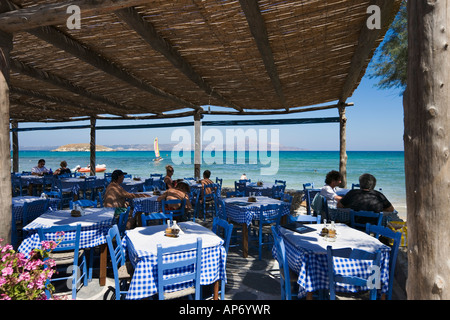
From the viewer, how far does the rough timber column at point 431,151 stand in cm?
141

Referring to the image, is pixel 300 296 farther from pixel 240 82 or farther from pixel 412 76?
pixel 240 82

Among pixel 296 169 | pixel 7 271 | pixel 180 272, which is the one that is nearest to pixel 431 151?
pixel 180 272

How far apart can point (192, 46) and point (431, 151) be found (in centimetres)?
361

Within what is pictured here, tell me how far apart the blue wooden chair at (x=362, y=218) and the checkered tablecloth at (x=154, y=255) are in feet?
7.15

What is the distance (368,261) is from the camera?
7.20ft

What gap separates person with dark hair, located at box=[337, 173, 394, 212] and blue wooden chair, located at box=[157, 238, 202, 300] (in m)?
2.81

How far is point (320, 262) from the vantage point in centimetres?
233

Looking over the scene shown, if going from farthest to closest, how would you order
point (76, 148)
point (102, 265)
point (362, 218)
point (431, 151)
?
point (76, 148), point (362, 218), point (102, 265), point (431, 151)

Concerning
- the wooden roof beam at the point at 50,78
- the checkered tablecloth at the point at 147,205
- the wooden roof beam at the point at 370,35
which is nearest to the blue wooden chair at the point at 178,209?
the checkered tablecloth at the point at 147,205

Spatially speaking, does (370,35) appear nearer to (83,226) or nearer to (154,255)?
(154,255)

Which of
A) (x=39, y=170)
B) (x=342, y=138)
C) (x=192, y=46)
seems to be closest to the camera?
(x=192, y=46)

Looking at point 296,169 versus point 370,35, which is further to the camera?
point 296,169

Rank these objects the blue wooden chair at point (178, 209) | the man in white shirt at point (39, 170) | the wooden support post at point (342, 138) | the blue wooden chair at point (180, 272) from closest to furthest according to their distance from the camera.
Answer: the blue wooden chair at point (180, 272) < the blue wooden chair at point (178, 209) < the wooden support post at point (342, 138) < the man in white shirt at point (39, 170)

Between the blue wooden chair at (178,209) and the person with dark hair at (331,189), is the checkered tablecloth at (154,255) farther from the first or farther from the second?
the person with dark hair at (331,189)
